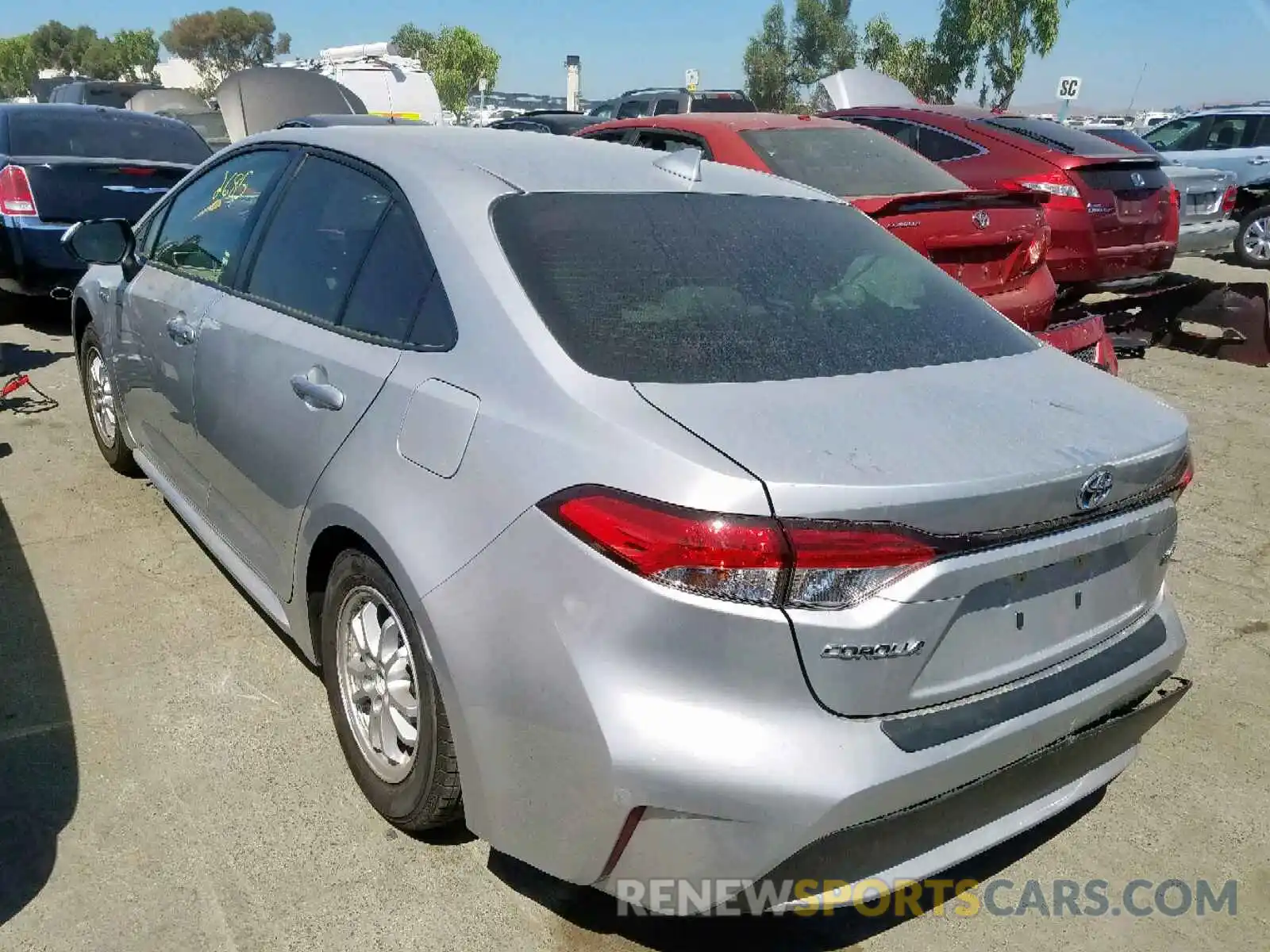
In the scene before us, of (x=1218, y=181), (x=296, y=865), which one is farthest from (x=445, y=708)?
(x=1218, y=181)

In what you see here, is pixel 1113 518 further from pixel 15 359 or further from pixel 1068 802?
pixel 15 359

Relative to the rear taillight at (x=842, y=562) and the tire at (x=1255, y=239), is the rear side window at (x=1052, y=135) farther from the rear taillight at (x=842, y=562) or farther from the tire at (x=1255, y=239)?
the rear taillight at (x=842, y=562)

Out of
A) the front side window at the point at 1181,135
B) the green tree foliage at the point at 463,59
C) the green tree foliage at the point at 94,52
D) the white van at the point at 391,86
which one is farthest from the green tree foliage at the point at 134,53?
the front side window at the point at 1181,135

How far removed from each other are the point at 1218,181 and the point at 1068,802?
1105 cm

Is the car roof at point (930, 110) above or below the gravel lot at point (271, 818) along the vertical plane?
above

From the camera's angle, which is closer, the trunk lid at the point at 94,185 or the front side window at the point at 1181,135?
the trunk lid at the point at 94,185

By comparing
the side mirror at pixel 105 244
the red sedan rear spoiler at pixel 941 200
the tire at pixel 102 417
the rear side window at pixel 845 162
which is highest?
the rear side window at pixel 845 162

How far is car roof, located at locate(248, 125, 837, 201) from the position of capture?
2.59 meters

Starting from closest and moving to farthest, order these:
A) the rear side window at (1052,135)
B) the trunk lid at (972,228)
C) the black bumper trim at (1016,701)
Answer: the black bumper trim at (1016,701) → the trunk lid at (972,228) → the rear side window at (1052,135)

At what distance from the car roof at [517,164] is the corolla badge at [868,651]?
135 cm

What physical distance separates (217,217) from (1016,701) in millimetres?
2960

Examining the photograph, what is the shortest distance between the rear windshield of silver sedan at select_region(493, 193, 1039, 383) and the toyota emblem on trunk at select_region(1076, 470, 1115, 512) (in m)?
0.48

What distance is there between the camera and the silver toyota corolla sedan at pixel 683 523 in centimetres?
177

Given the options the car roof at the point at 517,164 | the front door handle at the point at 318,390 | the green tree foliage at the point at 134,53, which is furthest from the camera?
the green tree foliage at the point at 134,53
